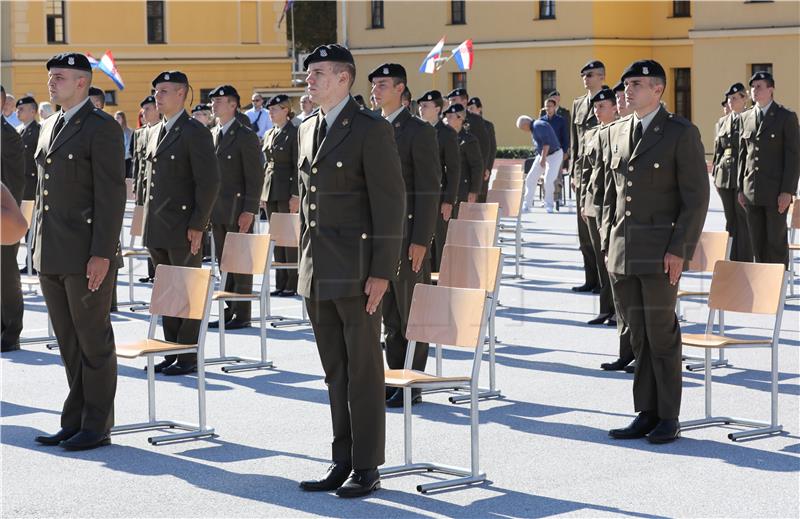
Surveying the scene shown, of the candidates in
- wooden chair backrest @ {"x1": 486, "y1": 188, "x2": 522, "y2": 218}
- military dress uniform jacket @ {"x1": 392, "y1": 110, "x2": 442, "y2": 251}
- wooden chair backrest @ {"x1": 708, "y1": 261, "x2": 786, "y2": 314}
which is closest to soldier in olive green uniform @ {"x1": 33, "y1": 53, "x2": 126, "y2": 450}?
military dress uniform jacket @ {"x1": 392, "y1": 110, "x2": 442, "y2": 251}

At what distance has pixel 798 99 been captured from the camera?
4088 cm

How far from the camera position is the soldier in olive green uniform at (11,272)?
11.7m

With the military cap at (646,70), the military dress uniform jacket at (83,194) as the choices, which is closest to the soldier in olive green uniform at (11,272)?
the military dress uniform jacket at (83,194)

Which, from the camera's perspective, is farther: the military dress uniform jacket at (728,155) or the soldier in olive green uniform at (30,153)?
the soldier in olive green uniform at (30,153)

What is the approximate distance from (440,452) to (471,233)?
13.8ft

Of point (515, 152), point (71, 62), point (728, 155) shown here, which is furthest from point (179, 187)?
point (515, 152)

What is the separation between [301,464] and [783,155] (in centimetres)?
756

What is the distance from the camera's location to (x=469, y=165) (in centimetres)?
1627

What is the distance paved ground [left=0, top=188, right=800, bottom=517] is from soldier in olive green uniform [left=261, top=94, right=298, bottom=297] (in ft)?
12.2

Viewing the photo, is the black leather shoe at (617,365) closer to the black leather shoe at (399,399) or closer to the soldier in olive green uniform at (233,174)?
the black leather shoe at (399,399)

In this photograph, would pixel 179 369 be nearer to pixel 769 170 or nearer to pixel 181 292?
pixel 181 292

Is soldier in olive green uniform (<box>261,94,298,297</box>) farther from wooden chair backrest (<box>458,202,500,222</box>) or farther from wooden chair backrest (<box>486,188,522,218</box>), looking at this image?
wooden chair backrest (<box>486,188,522,218</box>)

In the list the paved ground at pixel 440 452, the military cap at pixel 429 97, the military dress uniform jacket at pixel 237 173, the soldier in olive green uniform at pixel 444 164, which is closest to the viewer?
the paved ground at pixel 440 452

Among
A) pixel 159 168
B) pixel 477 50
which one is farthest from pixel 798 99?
pixel 159 168
